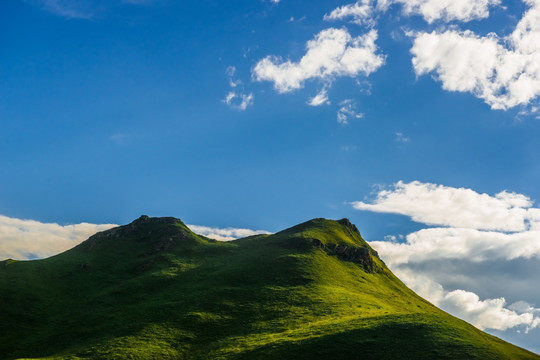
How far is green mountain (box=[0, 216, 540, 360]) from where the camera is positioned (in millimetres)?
74875

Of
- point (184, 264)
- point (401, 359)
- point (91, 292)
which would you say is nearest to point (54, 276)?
point (91, 292)

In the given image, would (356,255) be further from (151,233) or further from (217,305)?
(151,233)

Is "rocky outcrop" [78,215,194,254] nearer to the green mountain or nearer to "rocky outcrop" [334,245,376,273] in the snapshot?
the green mountain

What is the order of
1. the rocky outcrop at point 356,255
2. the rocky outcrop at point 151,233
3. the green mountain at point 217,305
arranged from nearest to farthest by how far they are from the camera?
the green mountain at point 217,305 < the rocky outcrop at point 356,255 < the rocky outcrop at point 151,233

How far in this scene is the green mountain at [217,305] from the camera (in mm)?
74875

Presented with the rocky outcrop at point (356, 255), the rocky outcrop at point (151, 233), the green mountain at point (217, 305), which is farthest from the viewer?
the rocky outcrop at point (151, 233)

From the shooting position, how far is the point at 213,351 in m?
81.6

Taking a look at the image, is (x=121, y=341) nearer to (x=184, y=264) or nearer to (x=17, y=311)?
(x=17, y=311)

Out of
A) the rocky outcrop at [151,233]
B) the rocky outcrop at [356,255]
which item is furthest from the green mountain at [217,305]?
the rocky outcrop at [151,233]

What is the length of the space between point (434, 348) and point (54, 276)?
125251mm

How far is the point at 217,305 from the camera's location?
105 metres

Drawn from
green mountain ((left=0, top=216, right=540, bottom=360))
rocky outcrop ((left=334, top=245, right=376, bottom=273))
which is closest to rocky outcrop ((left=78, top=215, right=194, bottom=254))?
green mountain ((left=0, top=216, right=540, bottom=360))

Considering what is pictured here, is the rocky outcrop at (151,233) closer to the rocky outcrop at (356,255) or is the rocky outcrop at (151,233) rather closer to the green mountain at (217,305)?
the green mountain at (217,305)

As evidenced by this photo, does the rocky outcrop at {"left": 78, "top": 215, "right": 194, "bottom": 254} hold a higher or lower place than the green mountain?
higher
